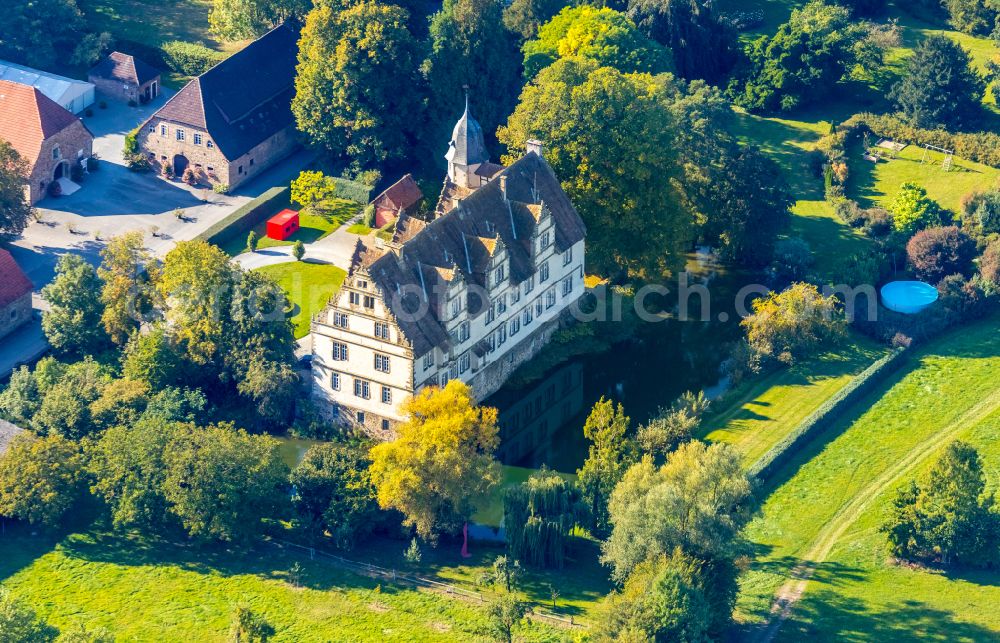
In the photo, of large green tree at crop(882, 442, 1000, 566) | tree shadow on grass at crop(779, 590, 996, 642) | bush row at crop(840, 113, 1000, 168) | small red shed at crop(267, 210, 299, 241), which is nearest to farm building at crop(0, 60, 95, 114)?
small red shed at crop(267, 210, 299, 241)

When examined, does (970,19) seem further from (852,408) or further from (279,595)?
(279,595)

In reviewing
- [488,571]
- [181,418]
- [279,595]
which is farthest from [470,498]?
[181,418]

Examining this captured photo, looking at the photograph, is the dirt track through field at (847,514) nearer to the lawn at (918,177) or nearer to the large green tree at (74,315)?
the lawn at (918,177)

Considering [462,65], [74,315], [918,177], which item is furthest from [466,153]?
[918,177]

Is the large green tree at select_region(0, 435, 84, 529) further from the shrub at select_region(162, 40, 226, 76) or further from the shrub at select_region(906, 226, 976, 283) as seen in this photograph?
the shrub at select_region(906, 226, 976, 283)

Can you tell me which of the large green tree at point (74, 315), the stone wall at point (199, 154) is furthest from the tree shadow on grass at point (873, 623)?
the stone wall at point (199, 154)

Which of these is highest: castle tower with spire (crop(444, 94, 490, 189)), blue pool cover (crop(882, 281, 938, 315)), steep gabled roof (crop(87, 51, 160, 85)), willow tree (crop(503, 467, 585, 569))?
steep gabled roof (crop(87, 51, 160, 85))
